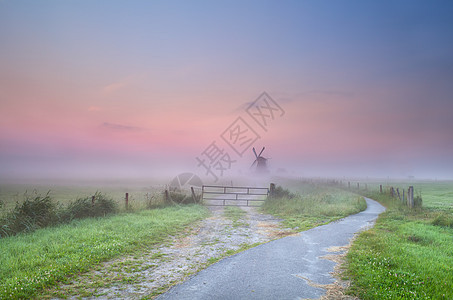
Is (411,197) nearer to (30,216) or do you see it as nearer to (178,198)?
(178,198)

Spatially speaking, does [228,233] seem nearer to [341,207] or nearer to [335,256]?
[335,256]

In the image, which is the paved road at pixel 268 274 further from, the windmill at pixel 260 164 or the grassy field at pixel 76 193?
the windmill at pixel 260 164

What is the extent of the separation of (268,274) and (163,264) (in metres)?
3.16

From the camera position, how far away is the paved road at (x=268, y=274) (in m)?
5.71

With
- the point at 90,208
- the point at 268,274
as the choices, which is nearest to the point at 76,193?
the point at 90,208

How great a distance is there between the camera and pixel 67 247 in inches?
349

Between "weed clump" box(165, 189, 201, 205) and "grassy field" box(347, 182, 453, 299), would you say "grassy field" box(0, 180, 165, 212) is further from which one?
"grassy field" box(347, 182, 453, 299)

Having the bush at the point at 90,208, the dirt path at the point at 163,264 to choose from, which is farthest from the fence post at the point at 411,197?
the bush at the point at 90,208

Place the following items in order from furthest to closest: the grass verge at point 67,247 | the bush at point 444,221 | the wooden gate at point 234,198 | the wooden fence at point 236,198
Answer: the wooden gate at point 234,198, the wooden fence at point 236,198, the bush at point 444,221, the grass verge at point 67,247

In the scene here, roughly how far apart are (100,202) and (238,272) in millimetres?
11093

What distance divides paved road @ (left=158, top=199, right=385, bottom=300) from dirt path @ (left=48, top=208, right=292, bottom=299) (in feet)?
2.00

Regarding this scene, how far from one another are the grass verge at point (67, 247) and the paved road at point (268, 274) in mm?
3175

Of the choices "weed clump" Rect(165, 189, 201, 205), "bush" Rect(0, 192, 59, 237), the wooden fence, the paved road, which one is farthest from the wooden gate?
"bush" Rect(0, 192, 59, 237)

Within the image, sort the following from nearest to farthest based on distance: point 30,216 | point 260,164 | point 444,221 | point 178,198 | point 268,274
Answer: point 268,274 < point 30,216 < point 444,221 < point 178,198 < point 260,164
